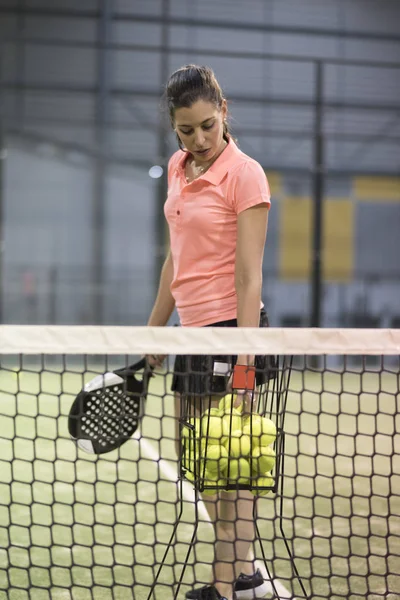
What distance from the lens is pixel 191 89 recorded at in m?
2.38

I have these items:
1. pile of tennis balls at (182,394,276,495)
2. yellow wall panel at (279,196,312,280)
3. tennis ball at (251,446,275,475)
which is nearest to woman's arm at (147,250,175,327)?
pile of tennis balls at (182,394,276,495)

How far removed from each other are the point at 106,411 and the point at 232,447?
2.06 ft

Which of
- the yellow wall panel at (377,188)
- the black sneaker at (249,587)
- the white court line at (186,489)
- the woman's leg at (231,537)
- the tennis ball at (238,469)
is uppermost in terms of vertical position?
the yellow wall panel at (377,188)

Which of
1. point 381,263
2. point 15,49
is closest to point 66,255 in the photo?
point 15,49

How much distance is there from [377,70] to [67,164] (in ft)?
16.4

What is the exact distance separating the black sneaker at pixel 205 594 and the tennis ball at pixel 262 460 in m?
0.46

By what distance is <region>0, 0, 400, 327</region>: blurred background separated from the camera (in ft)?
40.7

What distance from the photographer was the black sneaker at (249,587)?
2.69 m

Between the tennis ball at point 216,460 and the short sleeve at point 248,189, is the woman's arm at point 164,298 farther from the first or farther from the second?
the tennis ball at point 216,460

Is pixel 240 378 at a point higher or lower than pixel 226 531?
higher

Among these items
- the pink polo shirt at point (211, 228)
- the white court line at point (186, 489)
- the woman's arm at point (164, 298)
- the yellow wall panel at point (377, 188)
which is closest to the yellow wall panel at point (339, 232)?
the yellow wall panel at point (377, 188)

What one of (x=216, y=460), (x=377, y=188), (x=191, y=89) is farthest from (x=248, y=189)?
(x=377, y=188)

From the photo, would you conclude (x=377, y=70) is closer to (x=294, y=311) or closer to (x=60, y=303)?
(x=294, y=311)

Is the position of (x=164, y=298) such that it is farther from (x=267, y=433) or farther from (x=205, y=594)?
(x=205, y=594)
